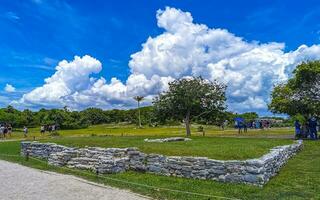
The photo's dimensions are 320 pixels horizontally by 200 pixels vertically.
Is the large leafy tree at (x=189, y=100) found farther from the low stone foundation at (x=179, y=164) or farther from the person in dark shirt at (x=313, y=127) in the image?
the low stone foundation at (x=179, y=164)

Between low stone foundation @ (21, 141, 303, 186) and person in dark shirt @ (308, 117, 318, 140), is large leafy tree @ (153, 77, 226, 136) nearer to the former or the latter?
person in dark shirt @ (308, 117, 318, 140)

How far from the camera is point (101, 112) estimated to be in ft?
477

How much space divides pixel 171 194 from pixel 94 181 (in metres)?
4.79

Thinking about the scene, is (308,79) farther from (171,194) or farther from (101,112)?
(101,112)

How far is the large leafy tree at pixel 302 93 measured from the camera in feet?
127

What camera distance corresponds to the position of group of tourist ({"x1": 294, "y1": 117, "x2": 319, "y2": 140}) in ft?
119

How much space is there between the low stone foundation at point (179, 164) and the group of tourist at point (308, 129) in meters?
10.2

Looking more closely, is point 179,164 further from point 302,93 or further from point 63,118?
point 63,118

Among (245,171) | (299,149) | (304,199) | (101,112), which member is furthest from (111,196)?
(101,112)

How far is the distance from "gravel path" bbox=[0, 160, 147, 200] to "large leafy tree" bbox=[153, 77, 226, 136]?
29.5 meters

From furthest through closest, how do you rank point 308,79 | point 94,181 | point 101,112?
point 101,112 < point 308,79 < point 94,181

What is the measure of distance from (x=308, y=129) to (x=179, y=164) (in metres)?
23.5

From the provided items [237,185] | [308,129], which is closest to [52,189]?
[237,185]

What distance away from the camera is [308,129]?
125 ft
